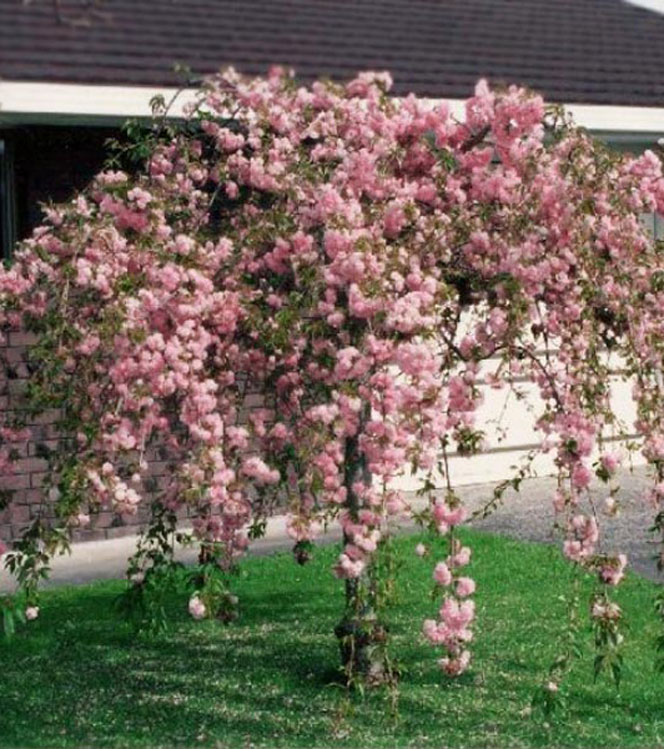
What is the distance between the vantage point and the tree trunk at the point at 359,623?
5426 millimetres

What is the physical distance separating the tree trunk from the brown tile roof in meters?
3.94

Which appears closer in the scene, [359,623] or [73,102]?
[359,623]

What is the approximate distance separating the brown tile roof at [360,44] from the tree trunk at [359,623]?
12.9 feet

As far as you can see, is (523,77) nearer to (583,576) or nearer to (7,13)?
(7,13)

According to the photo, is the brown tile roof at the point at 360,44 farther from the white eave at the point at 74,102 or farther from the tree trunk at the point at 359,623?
the tree trunk at the point at 359,623

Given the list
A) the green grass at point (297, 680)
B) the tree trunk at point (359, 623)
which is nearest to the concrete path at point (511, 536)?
the green grass at point (297, 680)

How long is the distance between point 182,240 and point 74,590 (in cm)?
345

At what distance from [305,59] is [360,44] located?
0.90 meters

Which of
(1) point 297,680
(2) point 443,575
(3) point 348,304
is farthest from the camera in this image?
(1) point 297,680

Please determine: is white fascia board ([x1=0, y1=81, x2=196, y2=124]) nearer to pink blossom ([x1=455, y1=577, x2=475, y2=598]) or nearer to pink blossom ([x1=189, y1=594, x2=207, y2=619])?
pink blossom ([x1=189, y1=594, x2=207, y2=619])

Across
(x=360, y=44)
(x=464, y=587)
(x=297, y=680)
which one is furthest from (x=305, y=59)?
(x=464, y=587)

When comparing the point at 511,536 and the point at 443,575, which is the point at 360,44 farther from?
the point at 443,575

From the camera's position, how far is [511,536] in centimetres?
978

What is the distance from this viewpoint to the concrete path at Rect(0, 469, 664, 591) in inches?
353
